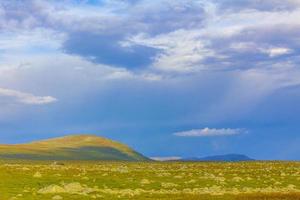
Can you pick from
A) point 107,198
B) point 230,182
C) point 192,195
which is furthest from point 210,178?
point 107,198

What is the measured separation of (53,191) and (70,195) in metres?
2.60

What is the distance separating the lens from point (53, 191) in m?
49.8

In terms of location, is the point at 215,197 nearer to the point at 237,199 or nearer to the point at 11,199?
the point at 237,199

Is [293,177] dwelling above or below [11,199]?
above

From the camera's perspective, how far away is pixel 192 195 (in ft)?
156

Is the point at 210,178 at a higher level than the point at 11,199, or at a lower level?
higher

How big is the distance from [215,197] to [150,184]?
13156mm

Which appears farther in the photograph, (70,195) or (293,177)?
(293,177)

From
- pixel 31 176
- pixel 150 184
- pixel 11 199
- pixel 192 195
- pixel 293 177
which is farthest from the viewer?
pixel 293 177

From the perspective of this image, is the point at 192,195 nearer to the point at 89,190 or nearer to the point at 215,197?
the point at 215,197

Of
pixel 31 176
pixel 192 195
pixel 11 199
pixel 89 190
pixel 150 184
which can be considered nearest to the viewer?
pixel 11 199

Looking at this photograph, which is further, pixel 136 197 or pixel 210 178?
A: pixel 210 178

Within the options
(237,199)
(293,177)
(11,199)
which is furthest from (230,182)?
(11,199)

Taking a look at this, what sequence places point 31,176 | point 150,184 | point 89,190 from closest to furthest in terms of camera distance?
1. point 89,190
2. point 150,184
3. point 31,176
